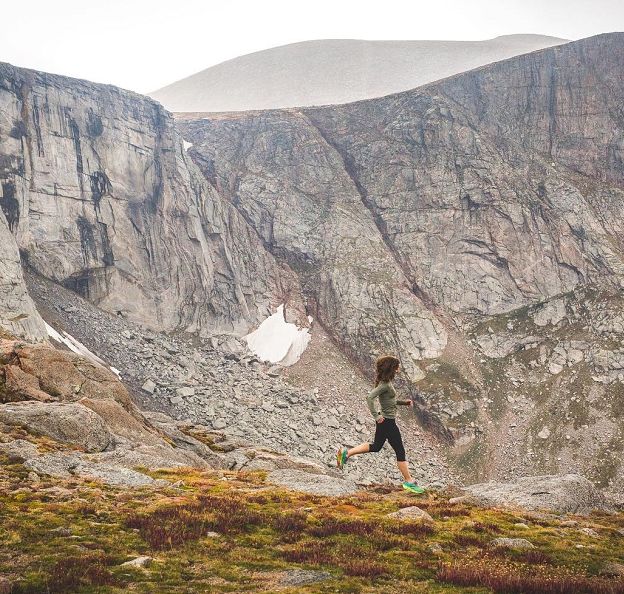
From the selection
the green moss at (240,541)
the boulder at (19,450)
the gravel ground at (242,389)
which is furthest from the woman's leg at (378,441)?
the gravel ground at (242,389)

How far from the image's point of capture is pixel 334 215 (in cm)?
10944

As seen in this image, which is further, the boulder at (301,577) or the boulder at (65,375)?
the boulder at (65,375)

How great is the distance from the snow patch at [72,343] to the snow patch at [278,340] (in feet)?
92.8

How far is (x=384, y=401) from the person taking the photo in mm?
15586

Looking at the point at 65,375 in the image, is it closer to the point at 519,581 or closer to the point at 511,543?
the point at 511,543

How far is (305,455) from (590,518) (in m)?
43.9

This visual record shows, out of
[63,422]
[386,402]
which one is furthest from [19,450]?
[386,402]


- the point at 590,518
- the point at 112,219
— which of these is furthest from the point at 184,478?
the point at 112,219

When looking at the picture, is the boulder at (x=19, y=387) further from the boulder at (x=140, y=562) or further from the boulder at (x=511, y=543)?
the boulder at (x=511, y=543)

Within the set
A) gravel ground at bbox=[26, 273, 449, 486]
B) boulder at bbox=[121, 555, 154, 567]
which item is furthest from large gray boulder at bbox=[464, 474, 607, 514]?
gravel ground at bbox=[26, 273, 449, 486]

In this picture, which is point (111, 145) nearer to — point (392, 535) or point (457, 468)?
point (457, 468)

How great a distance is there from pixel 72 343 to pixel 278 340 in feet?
116

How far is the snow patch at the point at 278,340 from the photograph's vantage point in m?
85.2

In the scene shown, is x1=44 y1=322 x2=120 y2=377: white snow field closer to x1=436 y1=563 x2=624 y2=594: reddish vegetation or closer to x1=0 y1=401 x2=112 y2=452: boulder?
x1=0 y1=401 x2=112 y2=452: boulder
